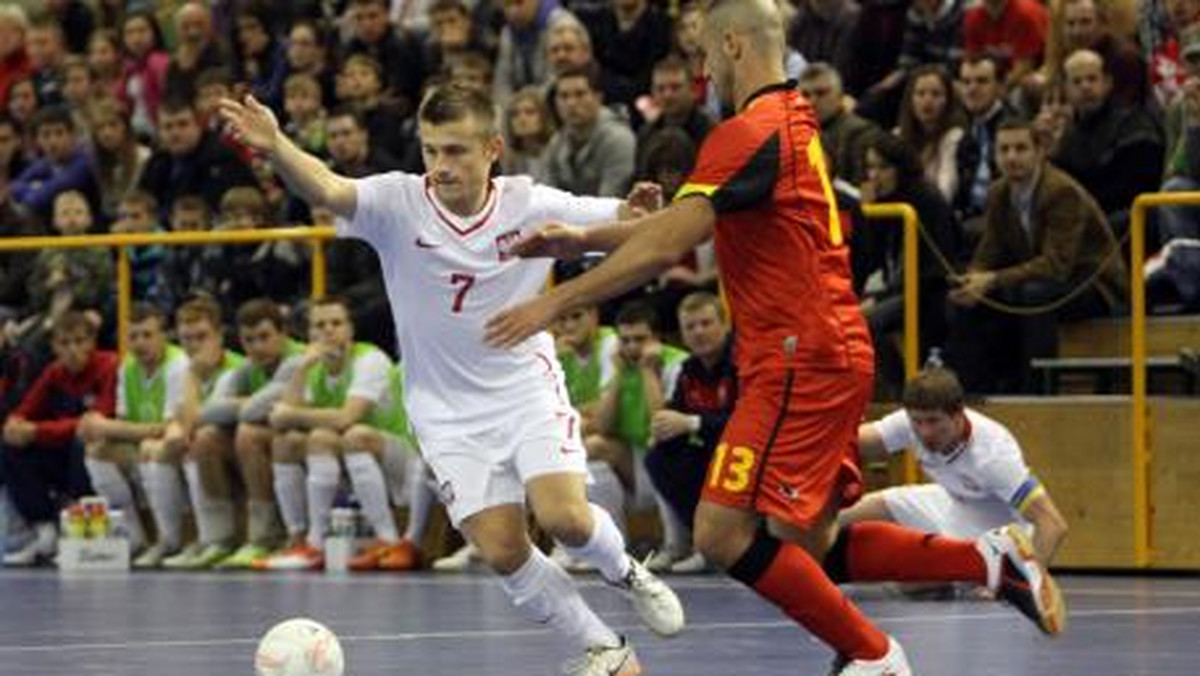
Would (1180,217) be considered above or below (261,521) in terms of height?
above

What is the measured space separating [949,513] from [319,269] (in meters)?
5.84

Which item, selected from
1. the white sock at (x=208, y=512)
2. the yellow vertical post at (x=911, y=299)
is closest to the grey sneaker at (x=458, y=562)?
the white sock at (x=208, y=512)

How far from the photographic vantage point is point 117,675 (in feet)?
39.1

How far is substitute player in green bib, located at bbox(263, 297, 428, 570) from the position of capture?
19797mm

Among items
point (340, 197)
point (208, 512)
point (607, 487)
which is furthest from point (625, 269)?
point (208, 512)

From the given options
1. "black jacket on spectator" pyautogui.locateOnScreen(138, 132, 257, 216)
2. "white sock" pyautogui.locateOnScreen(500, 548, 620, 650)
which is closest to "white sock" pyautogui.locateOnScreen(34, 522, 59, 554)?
"black jacket on spectator" pyautogui.locateOnScreen(138, 132, 257, 216)

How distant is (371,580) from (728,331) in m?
2.48

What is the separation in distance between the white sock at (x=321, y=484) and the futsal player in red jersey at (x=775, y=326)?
32.2 feet

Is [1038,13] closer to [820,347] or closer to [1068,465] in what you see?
[1068,465]

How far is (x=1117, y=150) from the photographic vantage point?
730 inches

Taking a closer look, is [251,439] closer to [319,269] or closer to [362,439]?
[362,439]

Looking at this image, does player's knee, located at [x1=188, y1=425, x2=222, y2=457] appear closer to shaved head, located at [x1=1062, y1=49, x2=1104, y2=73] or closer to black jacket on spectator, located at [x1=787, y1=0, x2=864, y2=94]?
black jacket on spectator, located at [x1=787, y1=0, x2=864, y2=94]

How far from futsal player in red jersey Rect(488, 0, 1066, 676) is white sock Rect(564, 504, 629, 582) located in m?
1.68

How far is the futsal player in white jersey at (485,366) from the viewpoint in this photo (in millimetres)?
11812
